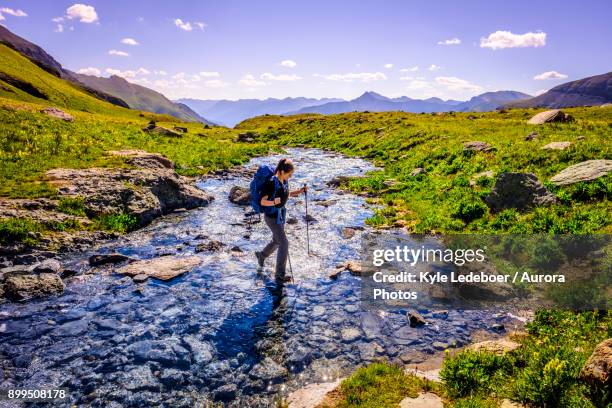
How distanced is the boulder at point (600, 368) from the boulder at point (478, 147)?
2288cm

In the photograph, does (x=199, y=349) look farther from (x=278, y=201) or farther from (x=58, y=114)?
(x=58, y=114)

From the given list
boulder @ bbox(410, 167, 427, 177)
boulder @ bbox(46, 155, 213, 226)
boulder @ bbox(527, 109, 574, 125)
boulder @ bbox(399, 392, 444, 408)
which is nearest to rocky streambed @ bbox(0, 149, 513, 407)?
boulder @ bbox(399, 392, 444, 408)

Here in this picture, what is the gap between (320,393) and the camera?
7730 mm

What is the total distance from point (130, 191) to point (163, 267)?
7.54m

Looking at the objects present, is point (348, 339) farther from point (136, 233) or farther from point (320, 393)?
point (136, 233)

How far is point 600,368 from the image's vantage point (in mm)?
6250

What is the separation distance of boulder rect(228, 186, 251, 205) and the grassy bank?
52.5ft

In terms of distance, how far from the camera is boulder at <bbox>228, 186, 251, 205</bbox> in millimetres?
22953

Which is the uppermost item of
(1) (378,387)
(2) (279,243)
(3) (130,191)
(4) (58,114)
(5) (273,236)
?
(4) (58,114)

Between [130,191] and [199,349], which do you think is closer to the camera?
[199,349]

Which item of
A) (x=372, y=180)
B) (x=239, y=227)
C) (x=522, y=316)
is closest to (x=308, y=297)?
(x=522, y=316)

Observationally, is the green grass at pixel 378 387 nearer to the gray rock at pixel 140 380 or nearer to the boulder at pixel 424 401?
the boulder at pixel 424 401

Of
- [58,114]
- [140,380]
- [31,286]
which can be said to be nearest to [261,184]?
[140,380]

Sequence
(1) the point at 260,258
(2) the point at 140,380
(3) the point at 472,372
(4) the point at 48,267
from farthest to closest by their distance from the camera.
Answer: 1. (1) the point at 260,258
2. (4) the point at 48,267
3. (2) the point at 140,380
4. (3) the point at 472,372
